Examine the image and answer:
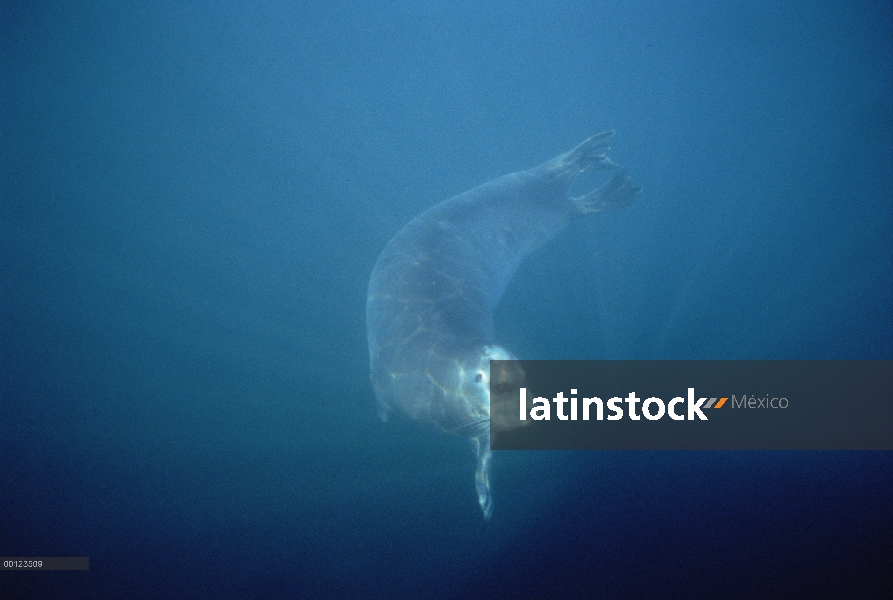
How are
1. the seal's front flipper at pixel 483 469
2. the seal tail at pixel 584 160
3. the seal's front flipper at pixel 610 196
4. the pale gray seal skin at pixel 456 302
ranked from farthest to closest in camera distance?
the seal's front flipper at pixel 610 196 < the seal tail at pixel 584 160 < the seal's front flipper at pixel 483 469 < the pale gray seal skin at pixel 456 302

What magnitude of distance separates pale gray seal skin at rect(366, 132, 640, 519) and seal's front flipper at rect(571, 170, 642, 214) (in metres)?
0.68

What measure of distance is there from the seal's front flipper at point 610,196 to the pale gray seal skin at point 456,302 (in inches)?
26.6

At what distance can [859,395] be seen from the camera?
267 inches

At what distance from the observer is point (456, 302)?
15.8ft

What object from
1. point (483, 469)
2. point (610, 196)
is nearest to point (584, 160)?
point (610, 196)

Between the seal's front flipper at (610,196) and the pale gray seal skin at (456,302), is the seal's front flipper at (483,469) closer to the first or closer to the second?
the pale gray seal skin at (456,302)

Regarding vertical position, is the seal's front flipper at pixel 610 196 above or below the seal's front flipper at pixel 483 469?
above

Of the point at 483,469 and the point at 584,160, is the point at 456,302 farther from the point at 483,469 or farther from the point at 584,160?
the point at 584,160

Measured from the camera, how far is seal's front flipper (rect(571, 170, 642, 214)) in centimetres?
774

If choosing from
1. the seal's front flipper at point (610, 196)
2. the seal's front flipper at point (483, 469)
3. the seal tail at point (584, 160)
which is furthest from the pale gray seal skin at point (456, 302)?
the seal's front flipper at point (610, 196)

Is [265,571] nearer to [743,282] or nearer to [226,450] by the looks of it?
[226,450]

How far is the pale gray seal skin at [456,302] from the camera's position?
13.8ft

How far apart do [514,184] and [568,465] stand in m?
4.52

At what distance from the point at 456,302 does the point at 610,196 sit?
494 centimetres
